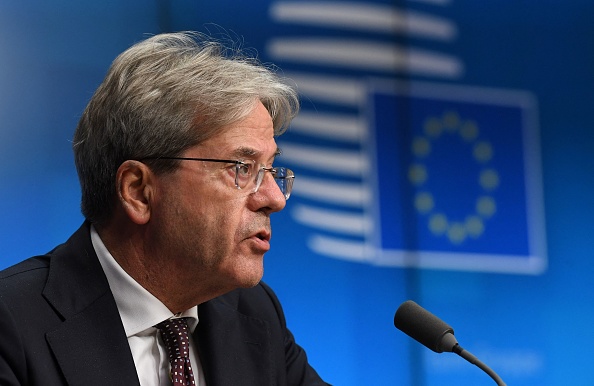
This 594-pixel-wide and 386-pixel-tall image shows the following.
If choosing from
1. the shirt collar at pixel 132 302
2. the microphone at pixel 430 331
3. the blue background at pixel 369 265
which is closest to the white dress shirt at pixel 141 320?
the shirt collar at pixel 132 302

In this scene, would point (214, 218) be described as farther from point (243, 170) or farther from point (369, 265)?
point (369, 265)

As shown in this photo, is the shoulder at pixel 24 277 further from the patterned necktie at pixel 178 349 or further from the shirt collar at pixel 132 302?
the patterned necktie at pixel 178 349

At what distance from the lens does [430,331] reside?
1.68 meters

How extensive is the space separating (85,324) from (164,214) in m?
0.27

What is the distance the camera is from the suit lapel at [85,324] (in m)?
1.69

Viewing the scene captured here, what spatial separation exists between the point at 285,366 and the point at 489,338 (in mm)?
1461

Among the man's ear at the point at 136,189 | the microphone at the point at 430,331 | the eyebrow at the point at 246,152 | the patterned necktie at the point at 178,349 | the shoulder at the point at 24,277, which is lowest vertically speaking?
the patterned necktie at the point at 178,349

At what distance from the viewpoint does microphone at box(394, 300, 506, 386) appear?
5.41 feet

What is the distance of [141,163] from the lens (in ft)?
6.03

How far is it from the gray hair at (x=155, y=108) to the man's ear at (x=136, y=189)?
0.7 inches

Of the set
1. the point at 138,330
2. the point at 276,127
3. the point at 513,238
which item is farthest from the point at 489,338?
the point at 138,330

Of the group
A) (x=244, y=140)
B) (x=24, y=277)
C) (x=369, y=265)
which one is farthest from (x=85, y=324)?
(x=369, y=265)

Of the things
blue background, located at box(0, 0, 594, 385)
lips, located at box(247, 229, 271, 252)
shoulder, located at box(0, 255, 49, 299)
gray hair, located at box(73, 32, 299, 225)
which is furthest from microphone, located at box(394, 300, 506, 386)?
blue background, located at box(0, 0, 594, 385)

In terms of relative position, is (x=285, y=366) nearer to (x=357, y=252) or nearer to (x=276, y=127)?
(x=276, y=127)
